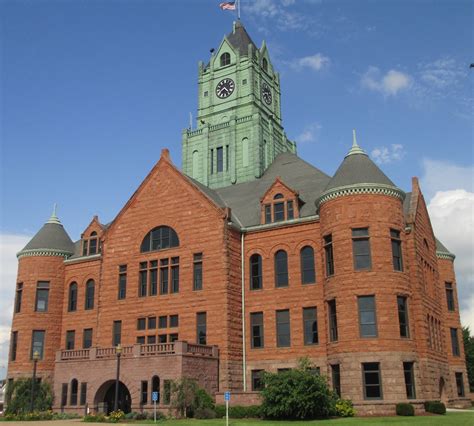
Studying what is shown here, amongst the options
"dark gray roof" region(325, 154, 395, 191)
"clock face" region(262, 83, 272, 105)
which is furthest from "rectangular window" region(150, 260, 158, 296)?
"clock face" region(262, 83, 272, 105)

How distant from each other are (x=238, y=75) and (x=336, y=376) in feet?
128

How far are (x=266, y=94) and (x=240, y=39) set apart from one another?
767 centimetres

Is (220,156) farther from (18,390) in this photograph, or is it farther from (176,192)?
(18,390)

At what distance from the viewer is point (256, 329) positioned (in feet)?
135

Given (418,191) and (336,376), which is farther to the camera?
(418,191)

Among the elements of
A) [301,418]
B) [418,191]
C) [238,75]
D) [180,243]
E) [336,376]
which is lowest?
[301,418]

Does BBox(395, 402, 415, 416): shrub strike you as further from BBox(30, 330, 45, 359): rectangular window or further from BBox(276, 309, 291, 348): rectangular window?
BBox(30, 330, 45, 359): rectangular window

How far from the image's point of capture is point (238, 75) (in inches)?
2547

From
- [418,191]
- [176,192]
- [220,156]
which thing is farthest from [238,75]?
[418,191]

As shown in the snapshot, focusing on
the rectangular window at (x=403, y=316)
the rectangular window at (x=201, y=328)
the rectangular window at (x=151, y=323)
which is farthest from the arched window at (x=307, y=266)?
the rectangular window at (x=151, y=323)

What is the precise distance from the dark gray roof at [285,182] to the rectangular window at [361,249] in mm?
5218

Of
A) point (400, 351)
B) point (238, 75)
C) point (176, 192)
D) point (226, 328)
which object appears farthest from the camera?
point (238, 75)

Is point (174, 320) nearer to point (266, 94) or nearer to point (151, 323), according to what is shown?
point (151, 323)

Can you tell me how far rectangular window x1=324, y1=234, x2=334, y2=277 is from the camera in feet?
125
